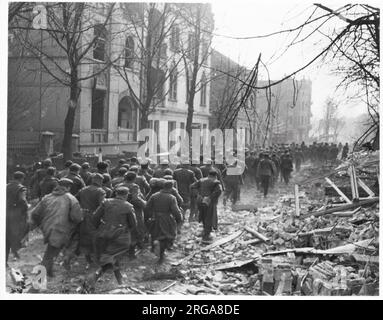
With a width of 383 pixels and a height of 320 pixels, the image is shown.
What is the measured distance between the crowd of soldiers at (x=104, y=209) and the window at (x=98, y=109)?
356cm

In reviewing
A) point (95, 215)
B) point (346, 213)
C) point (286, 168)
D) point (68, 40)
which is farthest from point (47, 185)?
point (286, 168)

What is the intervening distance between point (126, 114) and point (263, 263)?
322 inches

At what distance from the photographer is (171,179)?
7.54m

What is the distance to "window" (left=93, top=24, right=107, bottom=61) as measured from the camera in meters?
9.28

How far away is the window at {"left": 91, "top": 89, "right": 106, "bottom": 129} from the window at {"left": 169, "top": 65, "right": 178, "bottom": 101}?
9.43 feet

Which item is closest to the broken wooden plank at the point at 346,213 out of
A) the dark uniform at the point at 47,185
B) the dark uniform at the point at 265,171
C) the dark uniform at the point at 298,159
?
the dark uniform at the point at 265,171

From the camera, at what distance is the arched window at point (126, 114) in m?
11.4

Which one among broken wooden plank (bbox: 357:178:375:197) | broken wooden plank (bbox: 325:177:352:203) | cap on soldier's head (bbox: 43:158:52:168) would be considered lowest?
broken wooden plank (bbox: 325:177:352:203)

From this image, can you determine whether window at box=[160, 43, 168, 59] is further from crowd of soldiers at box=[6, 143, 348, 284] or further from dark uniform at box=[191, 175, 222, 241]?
dark uniform at box=[191, 175, 222, 241]

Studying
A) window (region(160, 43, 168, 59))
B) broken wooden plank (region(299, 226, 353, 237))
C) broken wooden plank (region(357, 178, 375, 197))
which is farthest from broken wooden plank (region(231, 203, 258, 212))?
window (region(160, 43, 168, 59))

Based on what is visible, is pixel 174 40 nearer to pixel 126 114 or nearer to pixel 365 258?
pixel 126 114

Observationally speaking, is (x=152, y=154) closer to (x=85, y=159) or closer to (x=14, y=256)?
(x=85, y=159)

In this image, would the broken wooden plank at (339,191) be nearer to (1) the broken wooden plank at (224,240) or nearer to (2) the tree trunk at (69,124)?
(1) the broken wooden plank at (224,240)

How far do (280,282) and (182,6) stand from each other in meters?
5.55
